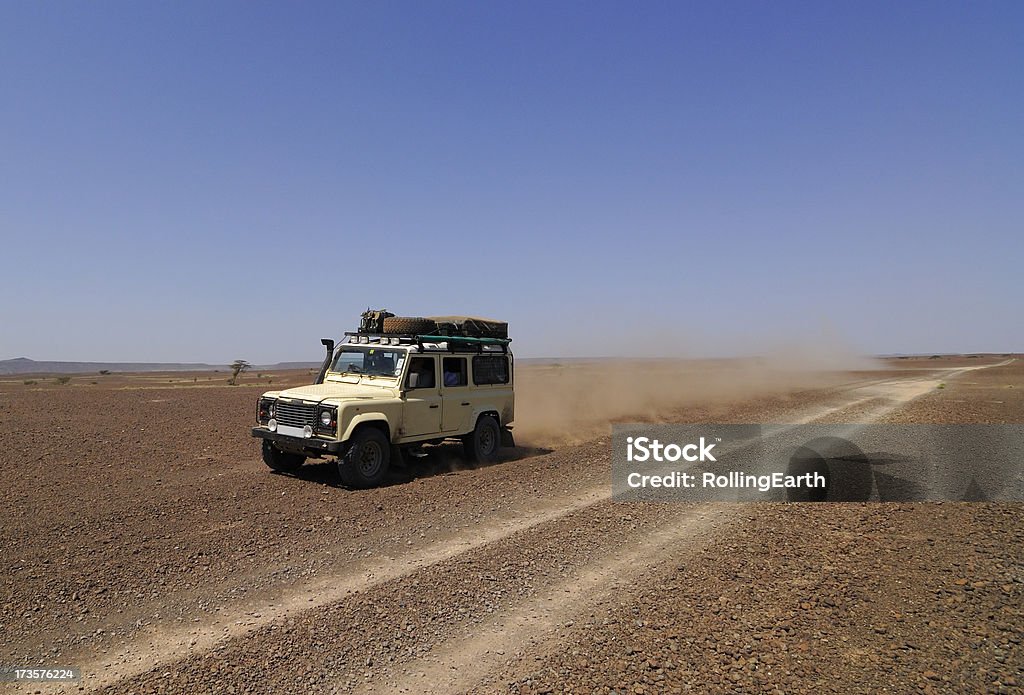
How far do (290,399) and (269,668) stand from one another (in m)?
6.58

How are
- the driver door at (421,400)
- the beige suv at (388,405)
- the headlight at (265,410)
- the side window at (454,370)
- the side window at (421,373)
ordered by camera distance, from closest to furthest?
the beige suv at (388,405), the headlight at (265,410), the driver door at (421,400), the side window at (421,373), the side window at (454,370)

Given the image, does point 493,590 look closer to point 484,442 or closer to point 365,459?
point 365,459

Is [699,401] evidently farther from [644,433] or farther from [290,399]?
[290,399]

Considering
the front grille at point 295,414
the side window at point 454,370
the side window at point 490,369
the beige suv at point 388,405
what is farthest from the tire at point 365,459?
the side window at point 490,369

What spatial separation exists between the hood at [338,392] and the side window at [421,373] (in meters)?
0.47

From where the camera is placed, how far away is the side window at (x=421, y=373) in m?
11.5

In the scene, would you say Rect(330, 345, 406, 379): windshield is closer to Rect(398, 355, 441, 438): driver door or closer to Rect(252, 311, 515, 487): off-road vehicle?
Rect(252, 311, 515, 487): off-road vehicle

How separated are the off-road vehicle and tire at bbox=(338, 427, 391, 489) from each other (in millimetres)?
16

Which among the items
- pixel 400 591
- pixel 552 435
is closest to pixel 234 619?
pixel 400 591

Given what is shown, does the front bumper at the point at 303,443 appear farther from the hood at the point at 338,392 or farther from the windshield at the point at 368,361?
the windshield at the point at 368,361

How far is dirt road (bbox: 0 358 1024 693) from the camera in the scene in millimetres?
4402

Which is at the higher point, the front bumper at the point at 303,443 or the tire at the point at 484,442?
the front bumper at the point at 303,443

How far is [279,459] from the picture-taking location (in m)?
11.5

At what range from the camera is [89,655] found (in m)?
4.72
